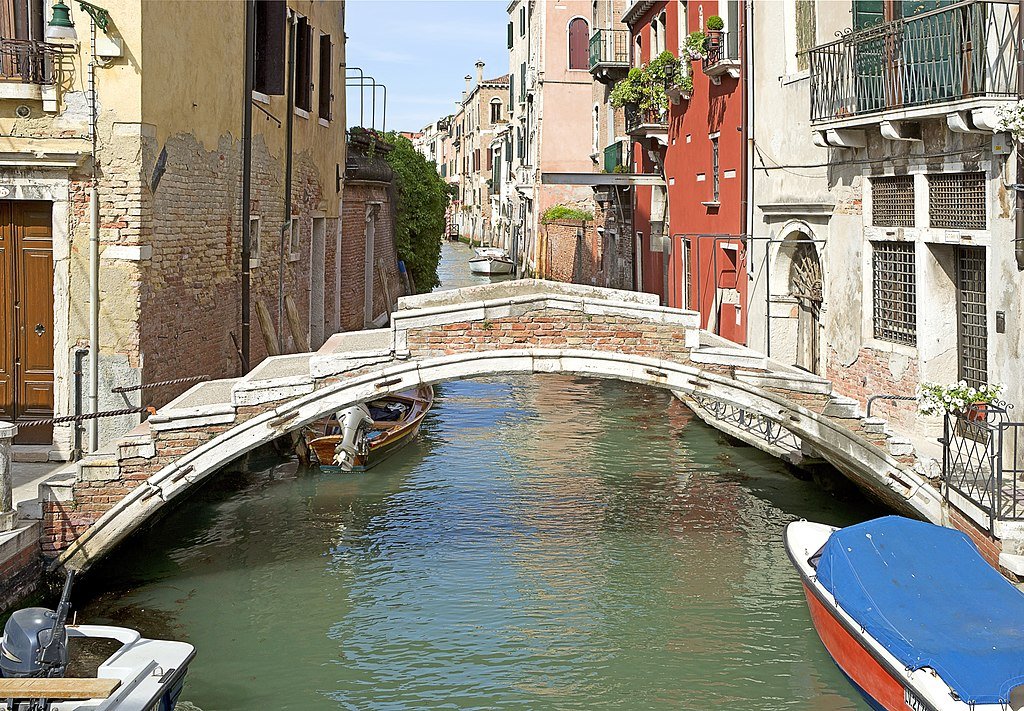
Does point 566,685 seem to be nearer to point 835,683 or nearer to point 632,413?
point 835,683

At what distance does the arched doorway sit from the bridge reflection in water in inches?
44.4

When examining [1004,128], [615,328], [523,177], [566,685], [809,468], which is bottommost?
[566,685]

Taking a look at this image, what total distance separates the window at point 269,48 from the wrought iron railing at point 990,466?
7214 millimetres

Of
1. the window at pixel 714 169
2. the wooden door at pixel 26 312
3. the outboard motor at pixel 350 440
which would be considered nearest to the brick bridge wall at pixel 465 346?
the wooden door at pixel 26 312

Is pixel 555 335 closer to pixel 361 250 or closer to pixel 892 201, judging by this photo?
pixel 892 201

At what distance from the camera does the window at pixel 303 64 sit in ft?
44.6

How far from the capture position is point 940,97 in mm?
8477

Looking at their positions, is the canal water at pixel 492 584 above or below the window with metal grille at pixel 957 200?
below

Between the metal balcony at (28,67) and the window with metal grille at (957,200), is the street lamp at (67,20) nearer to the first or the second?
the metal balcony at (28,67)

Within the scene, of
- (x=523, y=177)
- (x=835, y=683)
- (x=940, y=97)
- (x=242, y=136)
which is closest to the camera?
(x=835, y=683)

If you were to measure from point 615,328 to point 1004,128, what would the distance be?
283cm

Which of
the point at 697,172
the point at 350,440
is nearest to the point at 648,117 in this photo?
the point at 697,172

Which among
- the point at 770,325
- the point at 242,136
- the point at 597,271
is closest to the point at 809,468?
the point at 770,325

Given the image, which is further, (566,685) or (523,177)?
(523,177)
